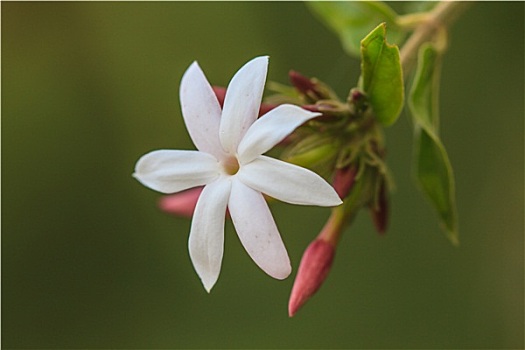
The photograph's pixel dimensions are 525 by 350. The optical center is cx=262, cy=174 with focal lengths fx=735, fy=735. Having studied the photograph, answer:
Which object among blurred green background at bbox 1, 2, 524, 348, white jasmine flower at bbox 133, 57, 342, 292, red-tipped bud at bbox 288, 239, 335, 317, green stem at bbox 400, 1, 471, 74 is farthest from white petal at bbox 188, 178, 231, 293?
blurred green background at bbox 1, 2, 524, 348

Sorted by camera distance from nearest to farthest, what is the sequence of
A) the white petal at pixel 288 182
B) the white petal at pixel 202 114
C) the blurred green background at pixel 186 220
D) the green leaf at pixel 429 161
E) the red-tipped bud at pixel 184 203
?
1. the white petal at pixel 288 182
2. the white petal at pixel 202 114
3. the green leaf at pixel 429 161
4. the red-tipped bud at pixel 184 203
5. the blurred green background at pixel 186 220

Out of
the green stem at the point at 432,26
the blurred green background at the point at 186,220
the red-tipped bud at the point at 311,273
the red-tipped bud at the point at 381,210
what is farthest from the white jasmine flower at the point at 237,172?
the blurred green background at the point at 186,220

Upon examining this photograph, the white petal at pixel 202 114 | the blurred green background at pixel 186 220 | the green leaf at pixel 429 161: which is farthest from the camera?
the blurred green background at pixel 186 220

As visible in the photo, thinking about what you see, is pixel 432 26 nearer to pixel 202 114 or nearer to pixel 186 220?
pixel 202 114

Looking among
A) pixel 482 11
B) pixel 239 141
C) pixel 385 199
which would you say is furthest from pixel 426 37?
pixel 482 11

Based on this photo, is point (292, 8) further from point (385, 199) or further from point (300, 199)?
point (300, 199)

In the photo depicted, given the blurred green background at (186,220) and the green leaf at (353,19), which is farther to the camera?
the blurred green background at (186,220)

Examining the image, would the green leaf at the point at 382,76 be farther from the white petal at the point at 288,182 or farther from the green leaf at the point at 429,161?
the white petal at the point at 288,182
